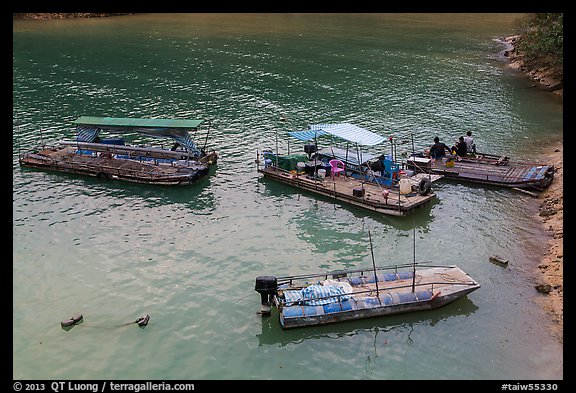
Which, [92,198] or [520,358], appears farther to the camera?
[92,198]

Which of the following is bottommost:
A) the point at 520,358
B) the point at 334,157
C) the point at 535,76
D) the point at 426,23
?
the point at 520,358

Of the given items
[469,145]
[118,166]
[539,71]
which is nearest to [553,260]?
[469,145]

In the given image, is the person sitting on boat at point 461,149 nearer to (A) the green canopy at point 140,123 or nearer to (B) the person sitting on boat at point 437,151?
(B) the person sitting on boat at point 437,151

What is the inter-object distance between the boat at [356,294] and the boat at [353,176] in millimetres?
8188

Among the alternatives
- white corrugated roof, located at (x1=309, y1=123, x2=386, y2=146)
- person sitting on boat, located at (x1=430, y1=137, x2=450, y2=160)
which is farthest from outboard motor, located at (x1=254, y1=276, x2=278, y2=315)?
person sitting on boat, located at (x1=430, y1=137, x2=450, y2=160)

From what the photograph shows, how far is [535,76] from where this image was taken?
67438mm

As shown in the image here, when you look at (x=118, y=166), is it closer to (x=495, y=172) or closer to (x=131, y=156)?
(x=131, y=156)

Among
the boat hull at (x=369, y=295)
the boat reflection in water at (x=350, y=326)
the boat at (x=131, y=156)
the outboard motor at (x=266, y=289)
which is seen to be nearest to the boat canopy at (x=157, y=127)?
the boat at (x=131, y=156)

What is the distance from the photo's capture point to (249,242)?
3070 centimetres

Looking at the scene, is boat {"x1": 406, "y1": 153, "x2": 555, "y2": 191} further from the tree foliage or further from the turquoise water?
the tree foliage

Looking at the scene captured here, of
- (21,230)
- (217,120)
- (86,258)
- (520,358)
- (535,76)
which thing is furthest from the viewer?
(535,76)

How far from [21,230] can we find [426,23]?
9704 cm
